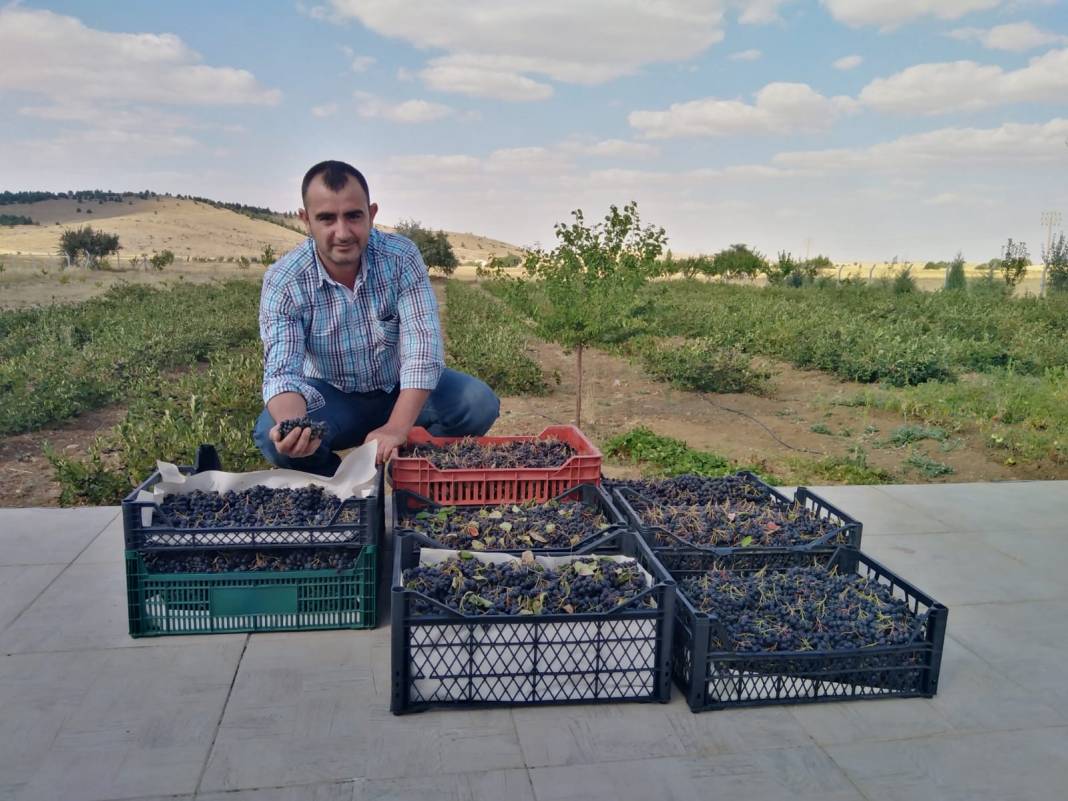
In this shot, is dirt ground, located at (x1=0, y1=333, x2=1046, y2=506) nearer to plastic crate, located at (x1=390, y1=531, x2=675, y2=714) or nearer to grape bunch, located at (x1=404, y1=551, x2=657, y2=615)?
grape bunch, located at (x1=404, y1=551, x2=657, y2=615)

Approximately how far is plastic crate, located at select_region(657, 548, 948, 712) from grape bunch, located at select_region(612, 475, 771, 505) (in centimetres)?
117

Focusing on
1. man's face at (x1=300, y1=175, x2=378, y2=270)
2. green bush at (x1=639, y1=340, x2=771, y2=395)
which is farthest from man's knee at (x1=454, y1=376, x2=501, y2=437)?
green bush at (x1=639, y1=340, x2=771, y2=395)

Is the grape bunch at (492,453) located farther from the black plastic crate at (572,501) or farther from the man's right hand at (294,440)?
the man's right hand at (294,440)

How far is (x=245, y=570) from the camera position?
2934 millimetres

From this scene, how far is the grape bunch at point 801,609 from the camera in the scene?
2576 millimetres

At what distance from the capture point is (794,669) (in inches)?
101

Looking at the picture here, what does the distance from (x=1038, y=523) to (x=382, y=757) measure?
12.4 feet

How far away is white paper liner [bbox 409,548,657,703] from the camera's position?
247 cm

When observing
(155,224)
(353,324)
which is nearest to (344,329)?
(353,324)

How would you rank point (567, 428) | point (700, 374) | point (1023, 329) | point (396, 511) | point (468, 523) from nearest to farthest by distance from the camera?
1. point (468, 523)
2. point (396, 511)
3. point (567, 428)
4. point (700, 374)
5. point (1023, 329)

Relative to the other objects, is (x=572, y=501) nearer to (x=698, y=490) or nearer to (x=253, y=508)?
(x=698, y=490)

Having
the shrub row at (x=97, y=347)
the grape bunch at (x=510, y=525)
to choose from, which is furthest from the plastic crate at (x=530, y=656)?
the shrub row at (x=97, y=347)

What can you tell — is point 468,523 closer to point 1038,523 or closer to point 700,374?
point 1038,523

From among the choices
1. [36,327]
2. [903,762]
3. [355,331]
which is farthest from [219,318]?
[903,762]
